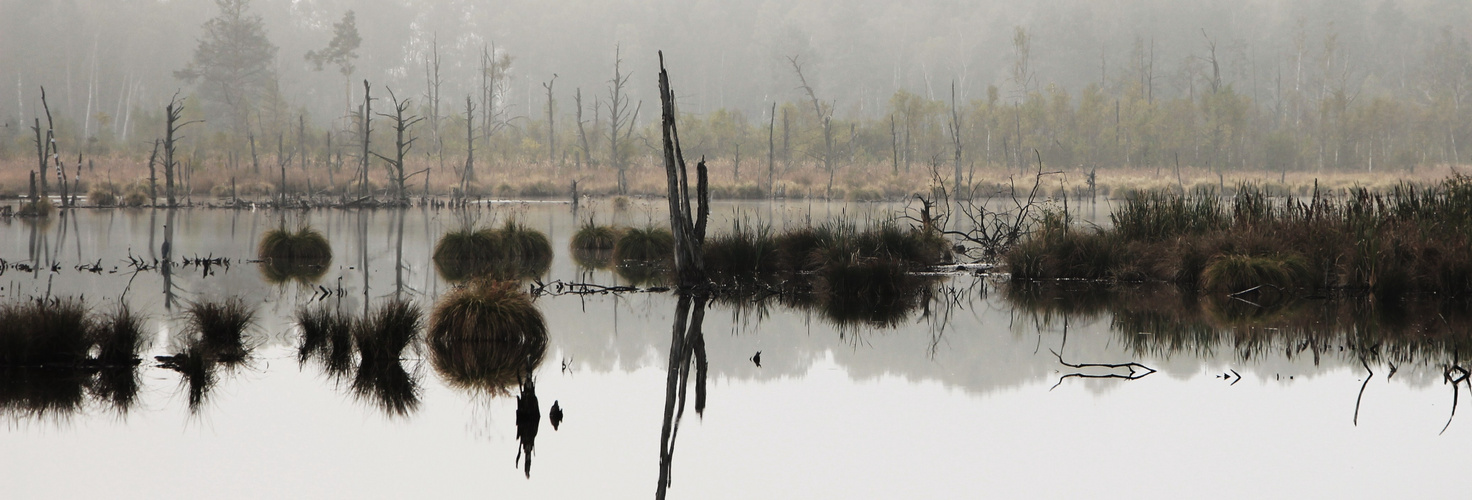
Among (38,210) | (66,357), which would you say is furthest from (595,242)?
(38,210)

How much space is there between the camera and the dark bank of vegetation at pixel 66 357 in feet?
21.5

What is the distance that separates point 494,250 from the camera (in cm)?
1670

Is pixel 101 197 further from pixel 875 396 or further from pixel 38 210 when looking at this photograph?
pixel 875 396

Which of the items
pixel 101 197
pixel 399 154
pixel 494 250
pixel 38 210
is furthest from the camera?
pixel 101 197

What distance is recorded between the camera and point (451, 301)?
845 cm

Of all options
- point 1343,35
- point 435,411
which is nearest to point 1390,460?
point 435,411

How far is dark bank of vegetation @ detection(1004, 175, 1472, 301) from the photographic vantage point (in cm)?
1145

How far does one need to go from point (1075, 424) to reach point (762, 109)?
361 ft

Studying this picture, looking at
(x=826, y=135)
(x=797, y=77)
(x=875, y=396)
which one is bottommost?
(x=875, y=396)

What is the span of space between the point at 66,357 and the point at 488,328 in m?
2.55

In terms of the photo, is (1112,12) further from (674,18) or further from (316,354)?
(316,354)

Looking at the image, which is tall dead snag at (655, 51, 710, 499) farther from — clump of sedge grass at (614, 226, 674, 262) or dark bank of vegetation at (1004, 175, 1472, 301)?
dark bank of vegetation at (1004, 175, 1472, 301)

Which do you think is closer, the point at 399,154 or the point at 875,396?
the point at 875,396

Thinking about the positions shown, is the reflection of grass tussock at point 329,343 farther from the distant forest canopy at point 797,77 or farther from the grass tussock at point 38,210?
the distant forest canopy at point 797,77
